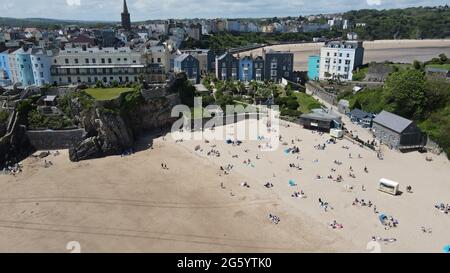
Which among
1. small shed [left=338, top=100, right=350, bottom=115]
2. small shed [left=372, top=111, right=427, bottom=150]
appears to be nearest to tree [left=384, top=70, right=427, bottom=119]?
small shed [left=372, top=111, right=427, bottom=150]

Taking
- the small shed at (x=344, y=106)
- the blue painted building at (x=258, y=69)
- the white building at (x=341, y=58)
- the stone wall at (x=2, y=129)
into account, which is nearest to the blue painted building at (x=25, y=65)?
the stone wall at (x=2, y=129)

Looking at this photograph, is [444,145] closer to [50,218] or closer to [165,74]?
[50,218]

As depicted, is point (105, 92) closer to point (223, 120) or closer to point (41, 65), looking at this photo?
point (223, 120)

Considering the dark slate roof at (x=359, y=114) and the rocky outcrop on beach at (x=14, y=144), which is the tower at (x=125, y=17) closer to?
the rocky outcrop on beach at (x=14, y=144)

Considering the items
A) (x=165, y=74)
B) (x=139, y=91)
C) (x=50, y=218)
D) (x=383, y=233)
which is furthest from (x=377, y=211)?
(x=165, y=74)

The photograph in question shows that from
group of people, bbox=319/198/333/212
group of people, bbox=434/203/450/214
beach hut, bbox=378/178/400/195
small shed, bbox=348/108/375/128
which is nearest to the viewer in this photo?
group of people, bbox=434/203/450/214

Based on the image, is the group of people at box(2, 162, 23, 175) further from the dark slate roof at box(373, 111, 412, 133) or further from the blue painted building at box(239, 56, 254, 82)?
the blue painted building at box(239, 56, 254, 82)

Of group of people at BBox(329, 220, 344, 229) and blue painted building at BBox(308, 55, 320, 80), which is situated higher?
blue painted building at BBox(308, 55, 320, 80)
